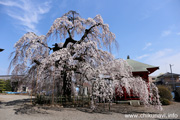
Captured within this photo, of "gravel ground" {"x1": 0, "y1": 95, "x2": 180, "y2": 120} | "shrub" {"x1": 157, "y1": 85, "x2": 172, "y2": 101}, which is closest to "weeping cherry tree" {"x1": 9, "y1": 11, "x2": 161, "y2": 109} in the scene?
"gravel ground" {"x1": 0, "y1": 95, "x2": 180, "y2": 120}

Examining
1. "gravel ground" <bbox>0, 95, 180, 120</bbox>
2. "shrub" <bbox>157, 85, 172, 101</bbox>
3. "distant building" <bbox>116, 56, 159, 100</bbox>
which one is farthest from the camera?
"shrub" <bbox>157, 85, 172, 101</bbox>

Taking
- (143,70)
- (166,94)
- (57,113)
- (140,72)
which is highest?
(143,70)

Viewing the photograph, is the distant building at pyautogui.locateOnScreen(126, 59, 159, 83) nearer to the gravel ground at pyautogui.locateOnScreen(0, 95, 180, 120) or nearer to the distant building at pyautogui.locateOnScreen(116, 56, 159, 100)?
the distant building at pyautogui.locateOnScreen(116, 56, 159, 100)

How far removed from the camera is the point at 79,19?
455 inches

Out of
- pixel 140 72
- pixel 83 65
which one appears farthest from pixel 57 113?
pixel 140 72

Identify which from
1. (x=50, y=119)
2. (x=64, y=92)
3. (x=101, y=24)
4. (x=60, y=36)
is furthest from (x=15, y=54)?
(x=101, y=24)

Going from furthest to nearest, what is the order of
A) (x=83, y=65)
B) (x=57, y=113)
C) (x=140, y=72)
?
(x=140, y=72)
(x=83, y=65)
(x=57, y=113)

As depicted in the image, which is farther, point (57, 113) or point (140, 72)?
point (140, 72)

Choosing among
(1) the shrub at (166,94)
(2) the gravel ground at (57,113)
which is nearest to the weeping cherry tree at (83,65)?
(2) the gravel ground at (57,113)

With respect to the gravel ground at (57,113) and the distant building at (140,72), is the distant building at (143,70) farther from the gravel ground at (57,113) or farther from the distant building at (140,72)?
the gravel ground at (57,113)

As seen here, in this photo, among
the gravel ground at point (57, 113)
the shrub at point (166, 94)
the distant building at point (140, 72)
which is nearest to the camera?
the gravel ground at point (57, 113)

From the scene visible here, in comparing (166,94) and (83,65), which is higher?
(83,65)

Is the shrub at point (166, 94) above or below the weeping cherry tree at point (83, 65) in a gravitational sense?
below

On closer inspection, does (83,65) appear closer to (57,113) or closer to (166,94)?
(57,113)
